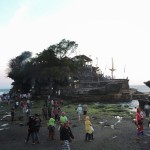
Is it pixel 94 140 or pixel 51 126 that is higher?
pixel 51 126

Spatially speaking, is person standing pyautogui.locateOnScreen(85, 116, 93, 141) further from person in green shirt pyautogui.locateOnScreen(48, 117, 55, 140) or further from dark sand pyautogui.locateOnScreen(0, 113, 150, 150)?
person in green shirt pyautogui.locateOnScreen(48, 117, 55, 140)

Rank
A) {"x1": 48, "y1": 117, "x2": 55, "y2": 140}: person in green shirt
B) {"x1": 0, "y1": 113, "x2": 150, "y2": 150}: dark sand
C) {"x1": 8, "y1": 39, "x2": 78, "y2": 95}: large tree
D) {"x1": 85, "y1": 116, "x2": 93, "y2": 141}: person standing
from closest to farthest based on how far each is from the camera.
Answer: {"x1": 0, "y1": 113, "x2": 150, "y2": 150}: dark sand
{"x1": 85, "y1": 116, "x2": 93, "y2": 141}: person standing
{"x1": 48, "y1": 117, "x2": 55, "y2": 140}: person in green shirt
{"x1": 8, "y1": 39, "x2": 78, "y2": 95}: large tree

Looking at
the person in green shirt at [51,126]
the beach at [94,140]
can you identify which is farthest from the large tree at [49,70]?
the person in green shirt at [51,126]

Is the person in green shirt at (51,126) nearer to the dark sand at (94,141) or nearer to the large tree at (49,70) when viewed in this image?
the dark sand at (94,141)

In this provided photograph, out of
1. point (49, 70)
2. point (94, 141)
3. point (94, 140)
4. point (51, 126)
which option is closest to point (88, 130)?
point (94, 141)

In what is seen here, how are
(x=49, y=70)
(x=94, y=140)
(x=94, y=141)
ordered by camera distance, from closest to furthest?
(x=94, y=141)
(x=94, y=140)
(x=49, y=70)

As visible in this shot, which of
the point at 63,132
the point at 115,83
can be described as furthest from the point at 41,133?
the point at 115,83

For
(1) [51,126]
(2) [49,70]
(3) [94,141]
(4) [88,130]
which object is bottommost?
(3) [94,141]

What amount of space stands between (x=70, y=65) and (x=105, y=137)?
207 ft

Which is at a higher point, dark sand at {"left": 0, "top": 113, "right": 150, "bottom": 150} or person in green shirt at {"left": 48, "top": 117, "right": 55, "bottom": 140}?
person in green shirt at {"left": 48, "top": 117, "right": 55, "bottom": 140}

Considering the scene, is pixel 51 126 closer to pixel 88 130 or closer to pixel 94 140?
pixel 88 130

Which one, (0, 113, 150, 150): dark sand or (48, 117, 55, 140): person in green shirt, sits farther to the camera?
(48, 117, 55, 140): person in green shirt

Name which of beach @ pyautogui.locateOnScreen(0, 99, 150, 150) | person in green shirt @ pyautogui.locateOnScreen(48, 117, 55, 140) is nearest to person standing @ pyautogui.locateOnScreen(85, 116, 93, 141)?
beach @ pyautogui.locateOnScreen(0, 99, 150, 150)

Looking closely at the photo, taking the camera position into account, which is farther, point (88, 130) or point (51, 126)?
point (51, 126)
